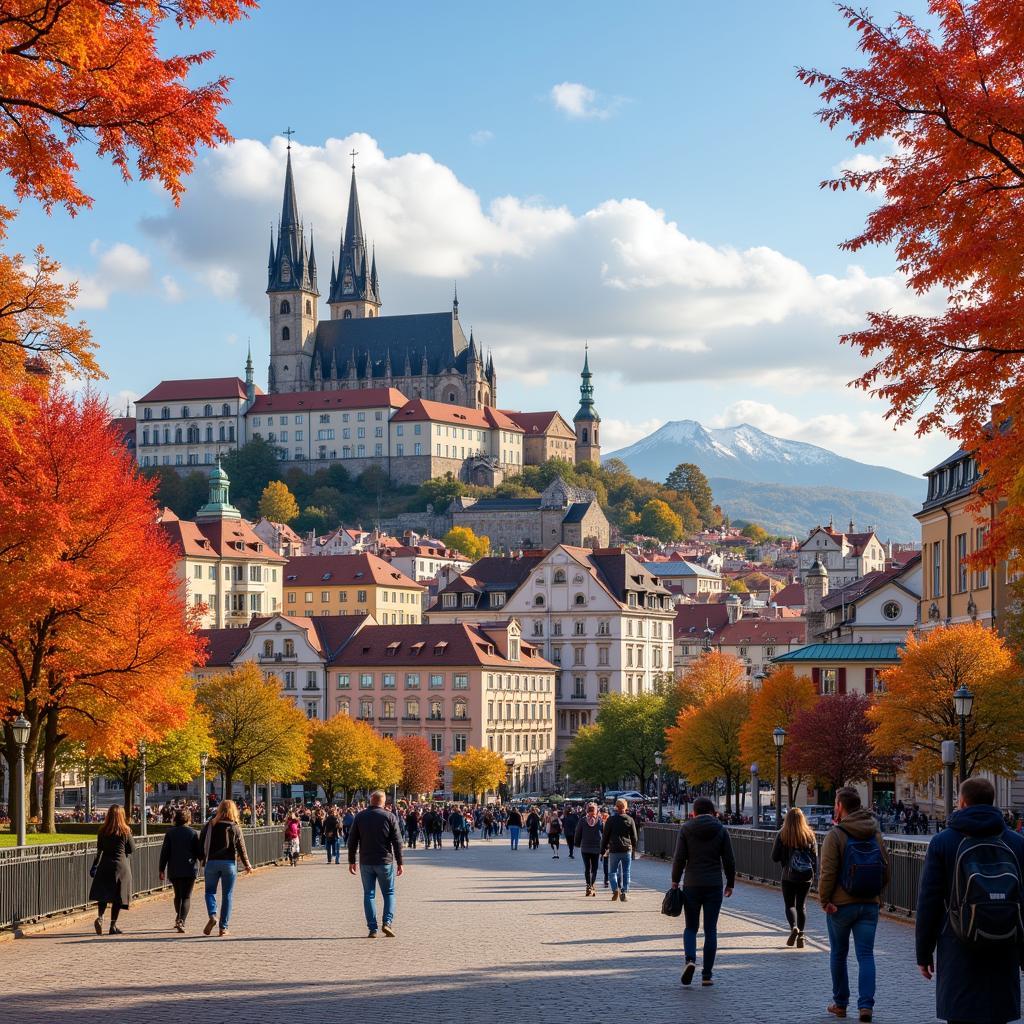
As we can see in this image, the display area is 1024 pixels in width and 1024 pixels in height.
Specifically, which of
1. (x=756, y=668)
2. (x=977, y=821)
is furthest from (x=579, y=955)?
(x=756, y=668)

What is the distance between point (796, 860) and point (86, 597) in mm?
21514

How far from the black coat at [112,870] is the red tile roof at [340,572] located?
13866 centimetres

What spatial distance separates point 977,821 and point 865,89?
1057cm

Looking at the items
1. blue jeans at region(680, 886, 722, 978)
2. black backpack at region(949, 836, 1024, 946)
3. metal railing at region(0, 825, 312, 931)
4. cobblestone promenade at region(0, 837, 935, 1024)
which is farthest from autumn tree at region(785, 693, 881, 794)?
black backpack at region(949, 836, 1024, 946)

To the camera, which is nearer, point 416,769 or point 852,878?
point 852,878

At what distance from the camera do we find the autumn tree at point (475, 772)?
103 m

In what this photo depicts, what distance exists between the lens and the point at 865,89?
18562mm

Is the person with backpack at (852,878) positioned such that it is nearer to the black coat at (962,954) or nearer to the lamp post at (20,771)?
the black coat at (962,954)

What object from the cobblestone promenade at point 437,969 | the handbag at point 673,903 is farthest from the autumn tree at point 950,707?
the handbag at point 673,903

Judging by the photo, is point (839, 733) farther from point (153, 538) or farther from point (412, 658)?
point (412, 658)

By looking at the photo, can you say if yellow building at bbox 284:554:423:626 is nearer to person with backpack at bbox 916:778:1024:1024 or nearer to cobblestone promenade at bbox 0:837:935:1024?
cobblestone promenade at bbox 0:837:935:1024

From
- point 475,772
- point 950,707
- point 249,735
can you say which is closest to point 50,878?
point 950,707

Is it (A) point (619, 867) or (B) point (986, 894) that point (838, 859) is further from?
(A) point (619, 867)

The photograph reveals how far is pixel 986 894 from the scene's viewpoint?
985cm
